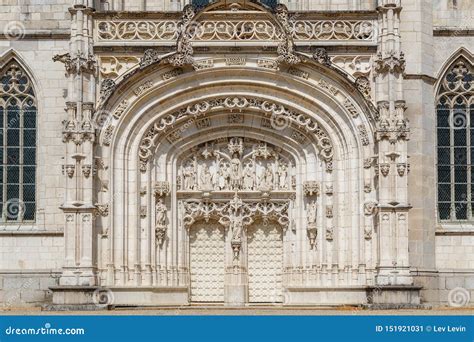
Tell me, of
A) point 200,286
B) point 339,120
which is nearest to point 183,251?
point 200,286

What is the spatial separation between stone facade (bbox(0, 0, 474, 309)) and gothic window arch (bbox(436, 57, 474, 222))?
0.40 m

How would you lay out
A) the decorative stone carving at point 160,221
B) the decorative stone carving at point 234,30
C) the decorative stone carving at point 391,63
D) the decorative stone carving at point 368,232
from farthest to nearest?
the decorative stone carving at point 160,221 → the decorative stone carving at point 234,30 → the decorative stone carving at point 368,232 → the decorative stone carving at point 391,63

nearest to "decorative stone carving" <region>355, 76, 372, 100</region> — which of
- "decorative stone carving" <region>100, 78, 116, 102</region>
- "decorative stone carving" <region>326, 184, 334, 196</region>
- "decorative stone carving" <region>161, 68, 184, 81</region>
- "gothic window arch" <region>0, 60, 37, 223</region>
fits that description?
"decorative stone carving" <region>326, 184, 334, 196</region>

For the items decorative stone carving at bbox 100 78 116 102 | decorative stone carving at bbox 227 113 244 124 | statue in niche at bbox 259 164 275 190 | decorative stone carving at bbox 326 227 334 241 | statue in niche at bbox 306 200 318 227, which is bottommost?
decorative stone carving at bbox 326 227 334 241

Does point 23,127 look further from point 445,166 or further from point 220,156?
point 445,166

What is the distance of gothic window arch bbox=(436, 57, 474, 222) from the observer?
89.9ft

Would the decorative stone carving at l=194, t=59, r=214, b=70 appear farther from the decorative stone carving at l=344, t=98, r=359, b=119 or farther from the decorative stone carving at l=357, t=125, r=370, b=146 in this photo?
the decorative stone carving at l=357, t=125, r=370, b=146

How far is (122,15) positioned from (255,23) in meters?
3.42

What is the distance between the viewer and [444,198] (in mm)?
27422

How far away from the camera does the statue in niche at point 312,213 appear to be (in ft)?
87.9

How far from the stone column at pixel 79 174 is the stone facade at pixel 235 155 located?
0.04 meters

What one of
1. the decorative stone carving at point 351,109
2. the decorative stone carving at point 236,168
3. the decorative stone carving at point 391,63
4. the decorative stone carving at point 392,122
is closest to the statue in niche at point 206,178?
the decorative stone carving at point 236,168

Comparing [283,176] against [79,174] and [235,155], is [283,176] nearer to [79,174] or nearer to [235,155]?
[235,155]

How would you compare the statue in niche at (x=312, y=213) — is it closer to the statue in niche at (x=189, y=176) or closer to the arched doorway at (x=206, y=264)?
the arched doorway at (x=206, y=264)
